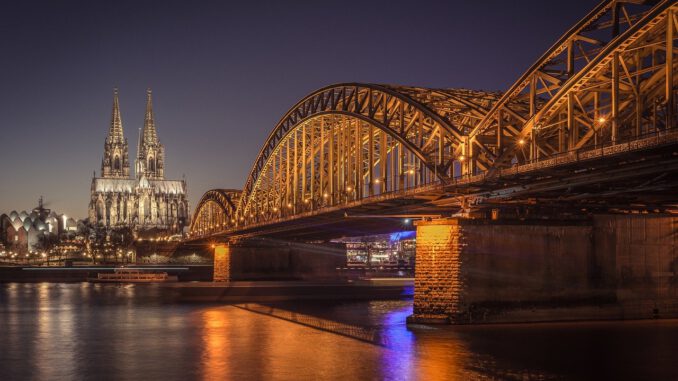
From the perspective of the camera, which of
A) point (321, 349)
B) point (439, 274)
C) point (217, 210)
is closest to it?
point (321, 349)

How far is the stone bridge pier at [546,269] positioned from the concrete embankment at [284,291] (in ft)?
113

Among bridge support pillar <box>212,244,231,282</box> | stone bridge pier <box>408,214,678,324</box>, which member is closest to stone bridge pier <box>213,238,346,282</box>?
bridge support pillar <box>212,244,231,282</box>

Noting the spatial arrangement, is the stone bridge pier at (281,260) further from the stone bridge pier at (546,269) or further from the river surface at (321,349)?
the stone bridge pier at (546,269)

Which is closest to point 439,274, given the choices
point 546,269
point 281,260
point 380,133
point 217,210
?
point 546,269

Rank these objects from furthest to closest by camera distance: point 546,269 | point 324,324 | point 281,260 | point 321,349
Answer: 1. point 281,260
2. point 324,324
3. point 546,269
4. point 321,349

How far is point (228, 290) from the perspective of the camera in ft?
270

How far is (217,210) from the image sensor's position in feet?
509

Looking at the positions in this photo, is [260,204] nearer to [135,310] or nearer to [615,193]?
[135,310]

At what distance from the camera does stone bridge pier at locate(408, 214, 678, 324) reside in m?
46.9

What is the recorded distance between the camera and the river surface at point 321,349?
107ft

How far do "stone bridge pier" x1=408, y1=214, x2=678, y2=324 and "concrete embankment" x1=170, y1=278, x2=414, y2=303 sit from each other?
34491mm

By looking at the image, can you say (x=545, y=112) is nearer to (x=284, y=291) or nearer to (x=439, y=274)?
(x=439, y=274)

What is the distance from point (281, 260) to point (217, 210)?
1859 inches

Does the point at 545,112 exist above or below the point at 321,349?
above
